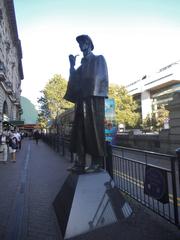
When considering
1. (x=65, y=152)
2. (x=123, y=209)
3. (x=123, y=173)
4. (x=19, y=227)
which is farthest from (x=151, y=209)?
(x=65, y=152)

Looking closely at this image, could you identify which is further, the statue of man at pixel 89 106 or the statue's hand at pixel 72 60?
the statue's hand at pixel 72 60

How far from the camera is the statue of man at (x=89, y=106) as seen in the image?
428 centimetres

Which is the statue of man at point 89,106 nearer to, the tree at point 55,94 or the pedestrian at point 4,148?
the pedestrian at point 4,148

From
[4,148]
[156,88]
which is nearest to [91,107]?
[4,148]

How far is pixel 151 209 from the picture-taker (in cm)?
432

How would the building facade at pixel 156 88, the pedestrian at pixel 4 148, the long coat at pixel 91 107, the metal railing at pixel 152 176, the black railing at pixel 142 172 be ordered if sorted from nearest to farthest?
the metal railing at pixel 152 176 < the black railing at pixel 142 172 < the long coat at pixel 91 107 < the pedestrian at pixel 4 148 < the building facade at pixel 156 88

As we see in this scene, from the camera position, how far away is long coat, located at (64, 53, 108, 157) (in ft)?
14.0

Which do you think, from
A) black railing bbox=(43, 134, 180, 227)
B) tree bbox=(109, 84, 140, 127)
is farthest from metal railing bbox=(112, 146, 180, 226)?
tree bbox=(109, 84, 140, 127)

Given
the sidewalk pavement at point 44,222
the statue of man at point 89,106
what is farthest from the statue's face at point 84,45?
the sidewalk pavement at point 44,222

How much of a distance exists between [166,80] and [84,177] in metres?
68.7

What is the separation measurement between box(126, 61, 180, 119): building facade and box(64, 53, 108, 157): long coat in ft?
211

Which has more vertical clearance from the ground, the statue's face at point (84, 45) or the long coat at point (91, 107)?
the statue's face at point (84, 45)

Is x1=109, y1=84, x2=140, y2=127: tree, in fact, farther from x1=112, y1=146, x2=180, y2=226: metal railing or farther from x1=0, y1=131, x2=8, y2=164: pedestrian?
x1=112, y1=146, x2=180, y2=226: metal railing

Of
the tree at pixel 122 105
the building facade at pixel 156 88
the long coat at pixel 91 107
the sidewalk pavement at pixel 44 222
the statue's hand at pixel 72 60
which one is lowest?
the sidewalk pavement at pixel 44 222
